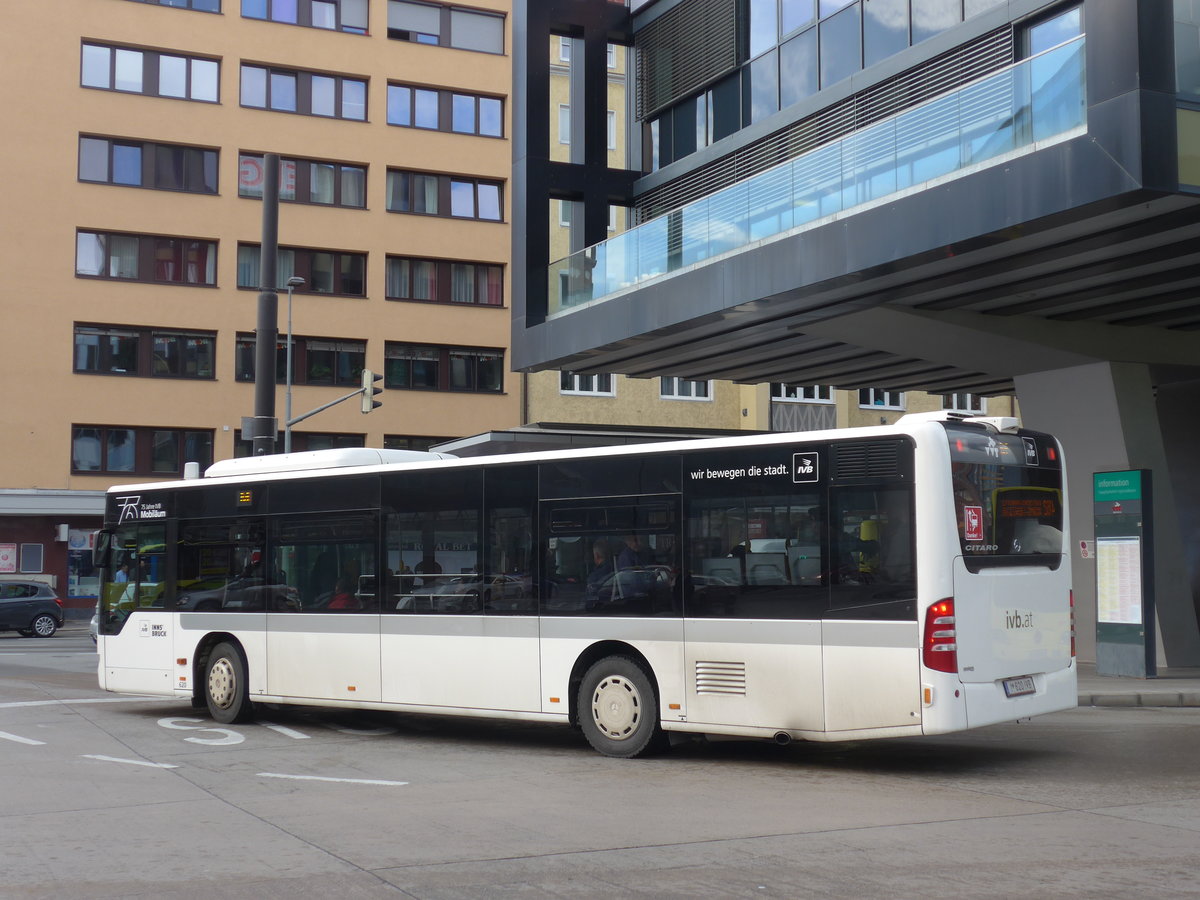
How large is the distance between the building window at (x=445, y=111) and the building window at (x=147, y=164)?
6887 millimetres

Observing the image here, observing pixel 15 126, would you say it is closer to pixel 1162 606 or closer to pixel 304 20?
pixel 304 20

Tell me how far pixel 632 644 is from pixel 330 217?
3964 cm

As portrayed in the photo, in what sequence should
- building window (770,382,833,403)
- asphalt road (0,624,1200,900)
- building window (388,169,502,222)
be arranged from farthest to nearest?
building window (388,169,502,222)
building window (770,382,833,403)
asphalt road (0,624,1200,900)

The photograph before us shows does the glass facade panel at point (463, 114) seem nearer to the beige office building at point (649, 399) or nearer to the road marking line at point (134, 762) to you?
the beige office building at point (649, 399)

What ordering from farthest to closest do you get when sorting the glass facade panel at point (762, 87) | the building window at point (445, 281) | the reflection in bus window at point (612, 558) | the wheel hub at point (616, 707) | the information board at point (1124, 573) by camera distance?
the building window at point (445, 281) < the glass facade panel at point (762, 87) < the information board at point (1124, 573) < the wheel hub at point (616, 707) < the reflection in bus window at point (612, 558)

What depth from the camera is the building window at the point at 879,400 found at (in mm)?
51978

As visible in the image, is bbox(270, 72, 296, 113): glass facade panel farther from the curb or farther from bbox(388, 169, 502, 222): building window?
the curb

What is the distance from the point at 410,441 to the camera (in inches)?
1950

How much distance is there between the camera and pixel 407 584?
43.4 feet

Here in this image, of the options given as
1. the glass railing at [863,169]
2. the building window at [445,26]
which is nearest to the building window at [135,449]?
the building window at [445,26]

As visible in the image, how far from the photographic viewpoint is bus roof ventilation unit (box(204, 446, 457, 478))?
13961 millimetres

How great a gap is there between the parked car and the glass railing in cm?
1898

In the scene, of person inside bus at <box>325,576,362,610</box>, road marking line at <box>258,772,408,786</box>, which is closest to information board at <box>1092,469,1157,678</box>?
person inside bus at <box>325,576,362,610</box>

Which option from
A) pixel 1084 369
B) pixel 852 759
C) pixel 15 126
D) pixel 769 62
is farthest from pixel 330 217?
pixel 852 759
